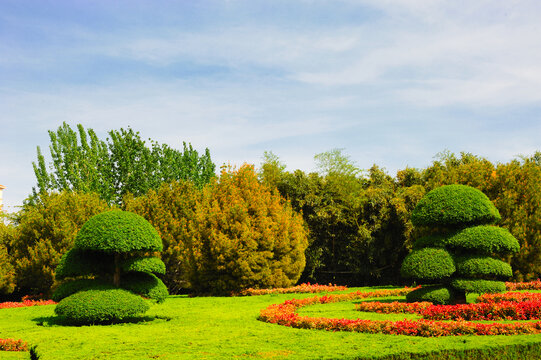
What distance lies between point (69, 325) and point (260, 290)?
9181mm

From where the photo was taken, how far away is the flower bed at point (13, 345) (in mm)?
9414

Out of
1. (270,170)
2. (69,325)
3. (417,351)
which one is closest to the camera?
→ (417,351)

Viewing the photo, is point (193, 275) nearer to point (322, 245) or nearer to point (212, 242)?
point (212, 242)

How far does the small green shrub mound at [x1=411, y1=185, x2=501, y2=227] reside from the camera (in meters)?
13.9

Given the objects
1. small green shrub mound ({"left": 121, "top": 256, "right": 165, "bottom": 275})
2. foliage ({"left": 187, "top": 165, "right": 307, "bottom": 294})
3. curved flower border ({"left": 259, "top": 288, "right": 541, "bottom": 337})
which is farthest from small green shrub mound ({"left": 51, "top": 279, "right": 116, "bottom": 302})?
foliage ({"left": 187, "top": 165, "right": 307, "bottom": 294})

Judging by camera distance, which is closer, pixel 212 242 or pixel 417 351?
pixel 417 351

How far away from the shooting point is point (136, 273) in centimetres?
1383

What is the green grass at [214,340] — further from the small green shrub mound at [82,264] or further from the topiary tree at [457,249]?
the topiary tree at [457,249]

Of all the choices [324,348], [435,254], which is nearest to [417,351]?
[324,348]

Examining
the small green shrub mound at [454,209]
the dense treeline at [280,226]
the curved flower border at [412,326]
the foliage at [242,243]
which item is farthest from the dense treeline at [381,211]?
the curved flower border at [412,326]

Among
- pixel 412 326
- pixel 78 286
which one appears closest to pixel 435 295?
pixel 412 326

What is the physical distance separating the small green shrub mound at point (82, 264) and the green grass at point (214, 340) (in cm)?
143

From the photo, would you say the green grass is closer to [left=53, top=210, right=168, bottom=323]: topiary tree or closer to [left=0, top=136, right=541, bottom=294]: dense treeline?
[left=53, top=210, right=168, bottom=323]: topiary tree

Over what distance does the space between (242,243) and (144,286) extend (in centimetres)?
800
